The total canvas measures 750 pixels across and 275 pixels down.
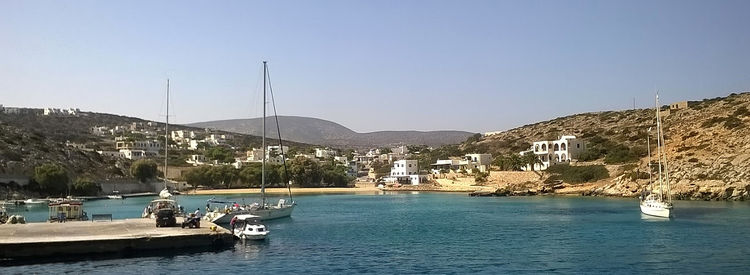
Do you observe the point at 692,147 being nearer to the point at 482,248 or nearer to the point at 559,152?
the point at 559,152

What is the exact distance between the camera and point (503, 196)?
9194 centimetres

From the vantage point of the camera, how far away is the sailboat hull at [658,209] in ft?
164

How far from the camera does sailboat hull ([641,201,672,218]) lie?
4990cm

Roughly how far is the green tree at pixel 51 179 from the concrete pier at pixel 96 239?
61.2 meters

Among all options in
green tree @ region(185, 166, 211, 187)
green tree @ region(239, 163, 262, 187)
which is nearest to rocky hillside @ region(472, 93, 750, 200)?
green tree @ region(239, 163, 262, 187)

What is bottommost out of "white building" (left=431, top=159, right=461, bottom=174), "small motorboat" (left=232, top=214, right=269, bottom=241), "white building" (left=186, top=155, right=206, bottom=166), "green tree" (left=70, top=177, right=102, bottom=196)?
"small motorboat" (left=232, top=214, right=269, bottom=241)

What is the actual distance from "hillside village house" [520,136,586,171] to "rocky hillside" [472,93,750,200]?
539 centimetres

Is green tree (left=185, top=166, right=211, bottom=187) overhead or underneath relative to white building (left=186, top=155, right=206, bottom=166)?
underneath

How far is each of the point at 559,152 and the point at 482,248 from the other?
79.7 meters

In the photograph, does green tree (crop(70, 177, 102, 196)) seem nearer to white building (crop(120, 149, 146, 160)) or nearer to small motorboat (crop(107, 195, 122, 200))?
small motorboat (crop(107, 195, 122, 200))

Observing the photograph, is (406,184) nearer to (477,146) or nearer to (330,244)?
(477,146)

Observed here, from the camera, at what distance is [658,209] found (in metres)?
50.3

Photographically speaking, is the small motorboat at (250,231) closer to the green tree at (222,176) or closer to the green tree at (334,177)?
the green tree at (222,176)

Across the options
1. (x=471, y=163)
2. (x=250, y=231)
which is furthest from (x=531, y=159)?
(x=250, y=231)
